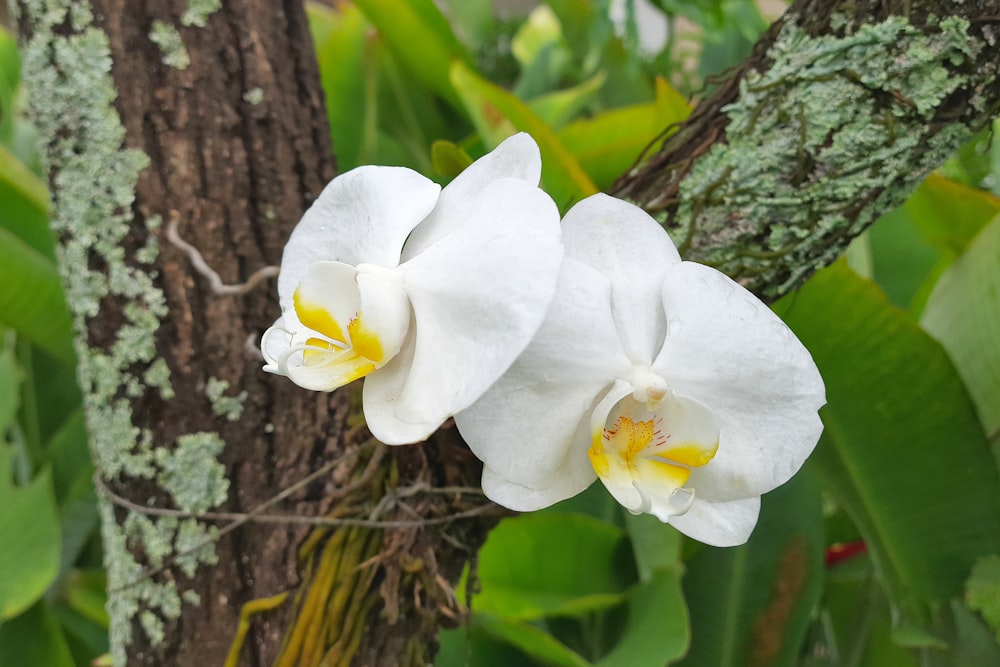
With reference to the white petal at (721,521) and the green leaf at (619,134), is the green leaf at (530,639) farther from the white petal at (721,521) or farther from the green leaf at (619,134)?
the green leaf at (619,134)

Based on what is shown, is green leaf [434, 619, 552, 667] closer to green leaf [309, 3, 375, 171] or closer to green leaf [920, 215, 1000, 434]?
green leaf [920, 215, 1000, 434]

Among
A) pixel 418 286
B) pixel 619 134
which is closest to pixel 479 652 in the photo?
pixel 418 286

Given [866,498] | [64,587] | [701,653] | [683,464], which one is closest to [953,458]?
[866,498]

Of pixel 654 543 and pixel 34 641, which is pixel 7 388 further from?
pixel 654 543

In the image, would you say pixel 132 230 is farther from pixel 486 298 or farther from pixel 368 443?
pixel 486 298

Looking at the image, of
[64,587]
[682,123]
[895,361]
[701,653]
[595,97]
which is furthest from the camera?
[595,97]
